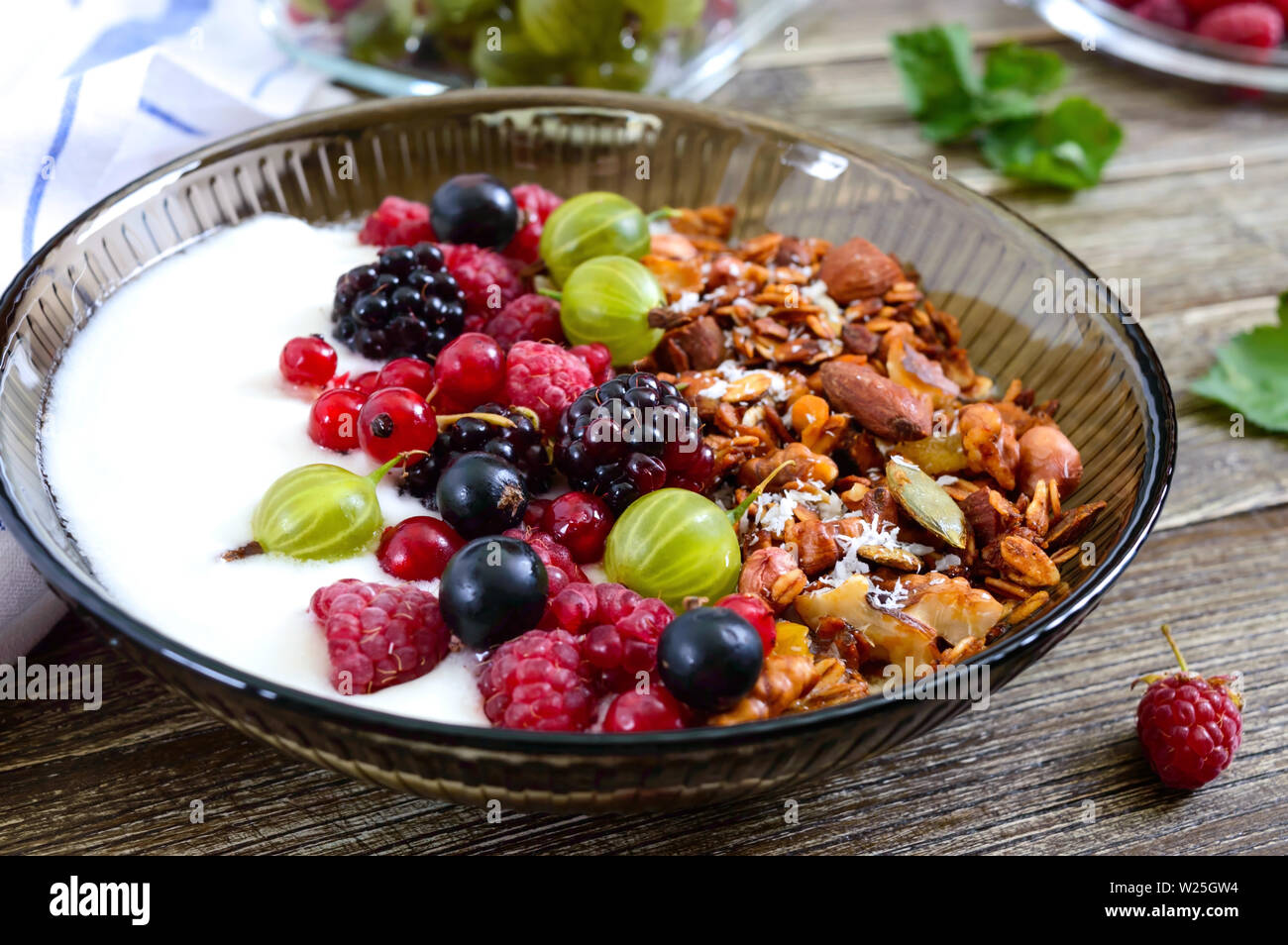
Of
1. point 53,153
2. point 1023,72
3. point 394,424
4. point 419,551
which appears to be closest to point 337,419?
point 394,424

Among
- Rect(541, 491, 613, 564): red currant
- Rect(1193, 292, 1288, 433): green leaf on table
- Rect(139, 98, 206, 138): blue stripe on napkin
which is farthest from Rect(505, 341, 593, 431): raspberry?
Rect(1193, 292, 1288, 433): green leaf on table

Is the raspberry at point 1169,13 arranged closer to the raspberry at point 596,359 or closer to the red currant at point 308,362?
the raspberry at point 596,359

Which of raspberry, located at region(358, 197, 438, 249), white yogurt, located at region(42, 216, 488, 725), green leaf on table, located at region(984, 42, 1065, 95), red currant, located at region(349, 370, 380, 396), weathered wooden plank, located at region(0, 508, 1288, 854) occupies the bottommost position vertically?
weathered wooden plank, located at region(0, 508, 1288, 854)

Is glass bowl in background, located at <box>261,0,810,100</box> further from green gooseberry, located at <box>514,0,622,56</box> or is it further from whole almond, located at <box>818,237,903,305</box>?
whole almond, located at <box>818,237,903,305</box>

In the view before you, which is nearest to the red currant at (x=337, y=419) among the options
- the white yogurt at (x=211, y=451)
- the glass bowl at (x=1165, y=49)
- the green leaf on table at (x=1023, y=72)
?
the white yogurt at (x=211, y=451)

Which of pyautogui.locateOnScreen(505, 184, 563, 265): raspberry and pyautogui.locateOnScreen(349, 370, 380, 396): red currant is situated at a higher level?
pyautogui.locateOnScreen(505, 184, 563, 265): raspberry
